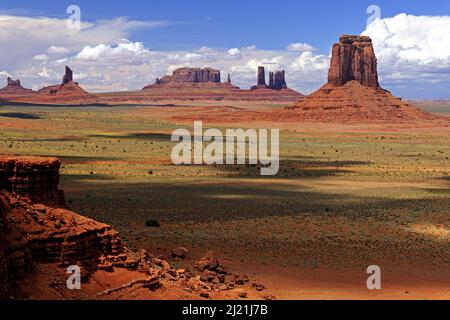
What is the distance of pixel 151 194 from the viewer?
1519 inches

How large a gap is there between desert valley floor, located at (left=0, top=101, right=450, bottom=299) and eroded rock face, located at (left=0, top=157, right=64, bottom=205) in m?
6.90

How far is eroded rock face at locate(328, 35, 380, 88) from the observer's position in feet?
493

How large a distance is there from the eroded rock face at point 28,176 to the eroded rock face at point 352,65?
138722 millimetres

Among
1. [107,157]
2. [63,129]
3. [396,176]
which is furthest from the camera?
[63,129]

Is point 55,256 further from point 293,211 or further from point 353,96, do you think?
point 353,96

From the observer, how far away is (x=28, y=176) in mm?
14969

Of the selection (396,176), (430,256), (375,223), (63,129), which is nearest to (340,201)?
(375,223)

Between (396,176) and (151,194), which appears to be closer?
(151,194)

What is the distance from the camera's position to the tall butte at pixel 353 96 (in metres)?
140

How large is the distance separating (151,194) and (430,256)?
18319mm
